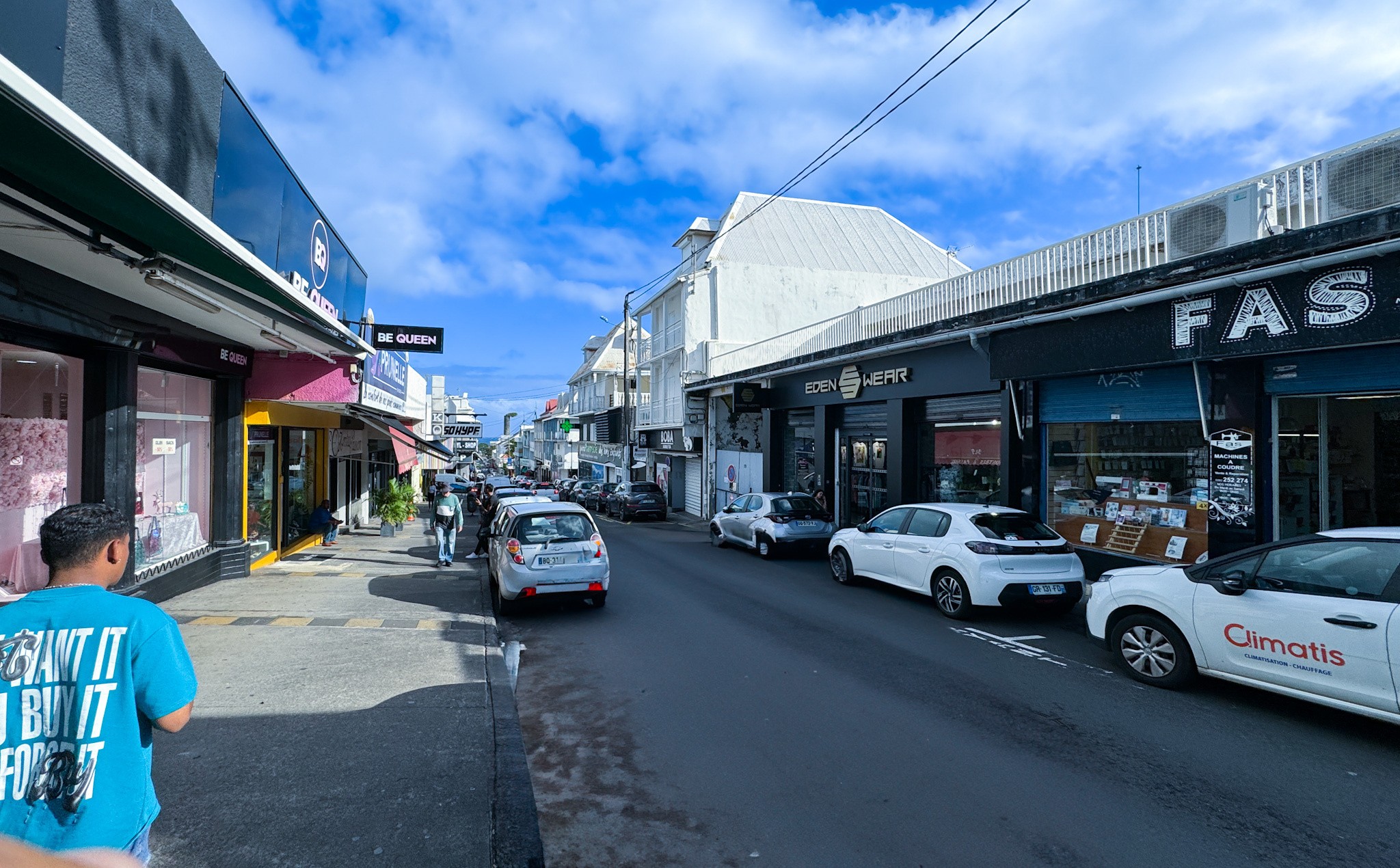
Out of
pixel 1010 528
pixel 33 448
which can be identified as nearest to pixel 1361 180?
pixel 1010 528

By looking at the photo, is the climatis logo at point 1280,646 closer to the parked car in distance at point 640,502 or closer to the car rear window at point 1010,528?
the car rear window at point 1010,528

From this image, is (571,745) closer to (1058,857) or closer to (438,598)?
(1058,857)

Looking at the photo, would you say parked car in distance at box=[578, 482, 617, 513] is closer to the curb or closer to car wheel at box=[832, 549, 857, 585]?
car wheel at box=[832, 549, 857, 585]

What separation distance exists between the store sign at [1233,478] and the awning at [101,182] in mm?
11419

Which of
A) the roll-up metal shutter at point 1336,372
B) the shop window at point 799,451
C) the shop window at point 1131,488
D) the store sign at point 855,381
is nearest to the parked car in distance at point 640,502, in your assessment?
the shop window at point 799,451

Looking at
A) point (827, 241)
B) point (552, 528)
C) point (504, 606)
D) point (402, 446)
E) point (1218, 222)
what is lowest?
point (504, 606)

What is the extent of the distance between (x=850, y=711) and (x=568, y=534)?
5.05 meters

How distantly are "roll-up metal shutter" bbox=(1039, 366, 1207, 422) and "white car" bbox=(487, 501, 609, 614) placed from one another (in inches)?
329

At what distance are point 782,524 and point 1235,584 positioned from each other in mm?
9970

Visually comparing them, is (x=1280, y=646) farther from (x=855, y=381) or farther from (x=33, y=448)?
(x=855, y=381)

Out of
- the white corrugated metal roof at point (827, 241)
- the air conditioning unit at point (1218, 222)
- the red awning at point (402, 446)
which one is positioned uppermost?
the white corrugated metal roof at point (827, 241)

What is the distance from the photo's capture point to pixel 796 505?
15.8 metres

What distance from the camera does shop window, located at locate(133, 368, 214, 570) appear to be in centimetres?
936

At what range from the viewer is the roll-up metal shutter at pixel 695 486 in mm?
29047
